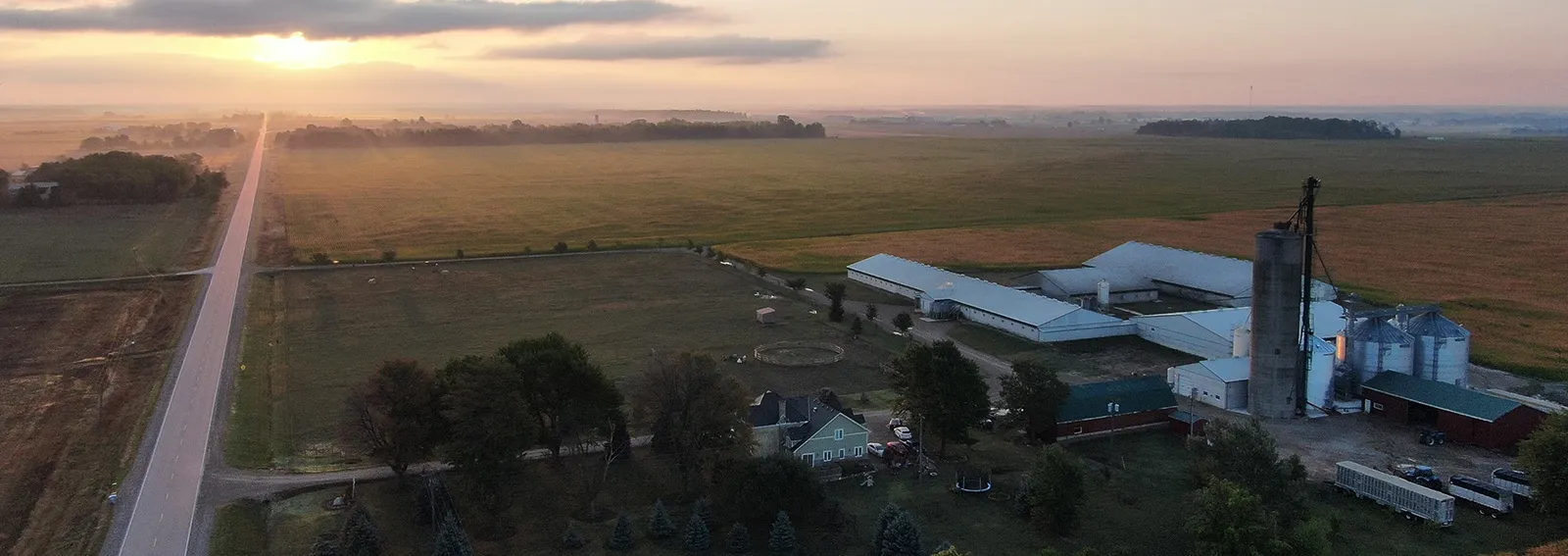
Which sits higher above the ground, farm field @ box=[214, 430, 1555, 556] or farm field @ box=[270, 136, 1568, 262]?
farm field @ box=[270, 136, 1568, 262]

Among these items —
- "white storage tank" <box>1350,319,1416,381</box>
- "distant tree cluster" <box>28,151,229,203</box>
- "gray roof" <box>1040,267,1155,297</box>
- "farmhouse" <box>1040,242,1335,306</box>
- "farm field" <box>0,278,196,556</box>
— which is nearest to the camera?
"farm field" <box>0,278,196,556</box>

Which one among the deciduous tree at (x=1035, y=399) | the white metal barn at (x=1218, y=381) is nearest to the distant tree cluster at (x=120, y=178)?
the deciduous tree at (x=1035, y=399)

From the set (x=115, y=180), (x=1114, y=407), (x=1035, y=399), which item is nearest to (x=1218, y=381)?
(x=1114, y=407)

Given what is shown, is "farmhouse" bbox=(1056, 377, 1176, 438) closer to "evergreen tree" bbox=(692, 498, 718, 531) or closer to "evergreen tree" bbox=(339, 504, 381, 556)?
"evergreen tree" bbox=(692, 498, 718, 531)

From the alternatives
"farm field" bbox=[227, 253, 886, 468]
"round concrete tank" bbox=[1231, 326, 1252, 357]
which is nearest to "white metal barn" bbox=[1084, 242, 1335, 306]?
"round concrete tank" bbox=[1231, 326, 1252, 357]

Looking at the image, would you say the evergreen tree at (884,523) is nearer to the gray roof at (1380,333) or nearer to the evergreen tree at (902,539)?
the evergreen tree at (902,539)

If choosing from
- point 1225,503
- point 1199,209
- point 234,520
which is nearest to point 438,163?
point 1199,209

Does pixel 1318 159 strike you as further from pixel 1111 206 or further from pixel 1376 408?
pixel 1376 408
